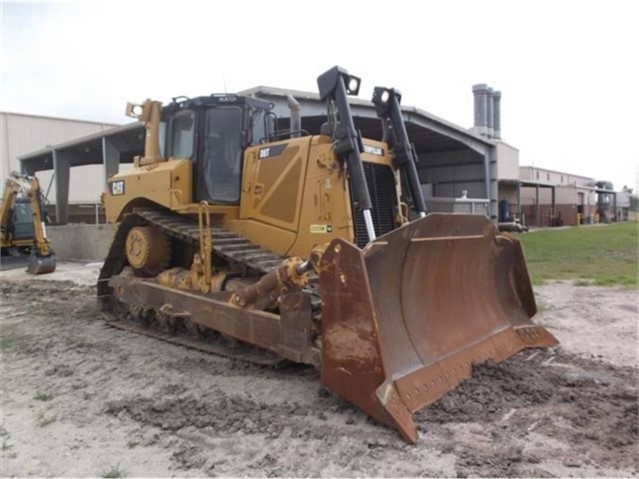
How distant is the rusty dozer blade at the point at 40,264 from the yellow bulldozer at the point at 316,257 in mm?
7425

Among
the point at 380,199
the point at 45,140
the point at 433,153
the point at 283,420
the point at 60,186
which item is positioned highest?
the point at 45,140

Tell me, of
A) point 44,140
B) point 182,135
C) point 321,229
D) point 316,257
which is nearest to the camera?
point 316,257

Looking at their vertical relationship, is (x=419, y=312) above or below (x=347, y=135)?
below

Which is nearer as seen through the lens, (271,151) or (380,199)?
(380,199)

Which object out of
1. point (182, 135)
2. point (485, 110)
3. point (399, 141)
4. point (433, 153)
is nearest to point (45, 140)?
point (433, 153)

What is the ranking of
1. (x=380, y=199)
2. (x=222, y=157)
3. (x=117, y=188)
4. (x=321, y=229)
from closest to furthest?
(x=321, y=229)
(x=380, y=199)
(x=222, y=157)
(x=117, y=188)

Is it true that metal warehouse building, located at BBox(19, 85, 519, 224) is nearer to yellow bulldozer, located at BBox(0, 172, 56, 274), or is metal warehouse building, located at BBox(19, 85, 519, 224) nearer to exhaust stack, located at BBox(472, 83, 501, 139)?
exhaust stack, located at BBox(472, 83, 501, 139)

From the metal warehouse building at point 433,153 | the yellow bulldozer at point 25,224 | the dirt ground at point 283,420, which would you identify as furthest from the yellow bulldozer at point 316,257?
the yellow bulldozer at point 25,224

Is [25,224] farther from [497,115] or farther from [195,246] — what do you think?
[497,115]

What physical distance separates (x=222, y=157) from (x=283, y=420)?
11.1 ft

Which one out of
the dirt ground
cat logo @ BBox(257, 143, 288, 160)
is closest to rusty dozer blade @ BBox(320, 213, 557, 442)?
the dirt ground

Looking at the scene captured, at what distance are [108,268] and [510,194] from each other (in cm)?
2949

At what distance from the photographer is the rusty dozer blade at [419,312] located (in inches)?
147

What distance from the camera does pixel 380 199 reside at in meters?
5.59
